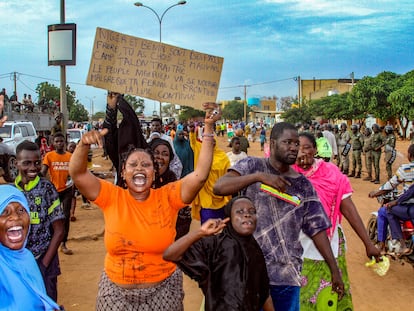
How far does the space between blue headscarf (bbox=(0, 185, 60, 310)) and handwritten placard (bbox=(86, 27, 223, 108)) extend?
4.86 feet

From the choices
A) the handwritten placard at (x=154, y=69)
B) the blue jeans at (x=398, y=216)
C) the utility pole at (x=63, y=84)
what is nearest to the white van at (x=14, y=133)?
the utility pole at (x=63, y=84)

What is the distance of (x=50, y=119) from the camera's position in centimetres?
2862

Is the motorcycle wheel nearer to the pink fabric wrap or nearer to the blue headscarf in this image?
the pink fabric wrap

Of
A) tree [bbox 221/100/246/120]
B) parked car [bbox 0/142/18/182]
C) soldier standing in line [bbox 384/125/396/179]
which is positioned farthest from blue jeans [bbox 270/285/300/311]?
tree [bbox 221/100/246/120]

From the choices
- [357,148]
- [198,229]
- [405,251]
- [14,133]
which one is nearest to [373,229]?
[405,251]

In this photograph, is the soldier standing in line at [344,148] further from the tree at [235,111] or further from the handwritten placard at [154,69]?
the tree at [235,111]

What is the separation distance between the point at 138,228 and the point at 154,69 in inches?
60.3

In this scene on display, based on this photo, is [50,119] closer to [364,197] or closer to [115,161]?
[364,197]

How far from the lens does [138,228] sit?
2703 millimetres

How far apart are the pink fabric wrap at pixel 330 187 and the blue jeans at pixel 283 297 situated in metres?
0.86

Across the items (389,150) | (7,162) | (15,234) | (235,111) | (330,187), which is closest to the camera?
(15,234)

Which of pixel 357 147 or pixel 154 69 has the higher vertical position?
pixel 154 69

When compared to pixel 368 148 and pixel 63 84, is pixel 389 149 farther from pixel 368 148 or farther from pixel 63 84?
pixel 63 84

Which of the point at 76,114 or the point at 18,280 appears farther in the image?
the point at 76,114
